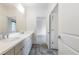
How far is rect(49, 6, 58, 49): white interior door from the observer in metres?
3.60

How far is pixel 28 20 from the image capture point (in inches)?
139

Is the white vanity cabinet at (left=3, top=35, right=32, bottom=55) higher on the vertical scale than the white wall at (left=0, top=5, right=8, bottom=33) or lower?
lower

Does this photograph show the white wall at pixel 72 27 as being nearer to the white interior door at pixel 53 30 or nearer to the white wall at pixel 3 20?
the white wall at pixel 3 20

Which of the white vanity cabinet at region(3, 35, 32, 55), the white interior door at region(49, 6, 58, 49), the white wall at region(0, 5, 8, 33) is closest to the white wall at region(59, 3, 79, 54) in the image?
the white vanity cabinet at region(3, 35, 32, 55)

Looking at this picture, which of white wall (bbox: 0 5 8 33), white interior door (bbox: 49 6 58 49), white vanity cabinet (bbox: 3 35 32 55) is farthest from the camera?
white interior door (bbox: 49 6 58 49)

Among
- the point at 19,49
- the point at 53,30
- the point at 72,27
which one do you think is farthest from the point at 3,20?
the point at 53,30

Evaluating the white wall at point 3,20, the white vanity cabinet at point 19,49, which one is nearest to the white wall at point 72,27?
the white vanity cabinet at point 19,49

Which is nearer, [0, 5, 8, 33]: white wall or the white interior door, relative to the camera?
[0, 5, 8, 33]: white wall

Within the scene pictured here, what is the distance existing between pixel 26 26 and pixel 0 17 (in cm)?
148

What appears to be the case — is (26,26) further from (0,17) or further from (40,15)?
(0,17)

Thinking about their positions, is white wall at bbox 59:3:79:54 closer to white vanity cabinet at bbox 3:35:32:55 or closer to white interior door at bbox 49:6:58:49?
white vanity cabinet at bbox 3:35:32:55

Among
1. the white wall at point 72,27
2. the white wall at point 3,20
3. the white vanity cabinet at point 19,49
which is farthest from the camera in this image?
the white wall at point 3,20

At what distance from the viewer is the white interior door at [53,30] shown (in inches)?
142

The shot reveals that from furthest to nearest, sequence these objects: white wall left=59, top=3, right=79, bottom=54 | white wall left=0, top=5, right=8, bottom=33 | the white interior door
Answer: the white interior door < white wall left=0, top=5, right=8, bottom=33 < white wall left=59, top=3, right=79, bottom=54
